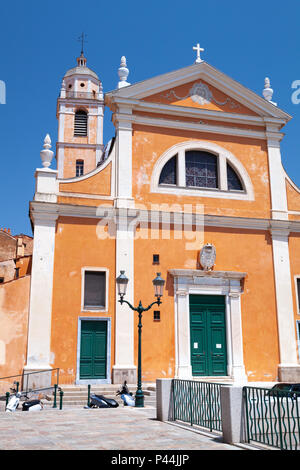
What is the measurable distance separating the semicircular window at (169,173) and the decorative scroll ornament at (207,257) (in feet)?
9.90

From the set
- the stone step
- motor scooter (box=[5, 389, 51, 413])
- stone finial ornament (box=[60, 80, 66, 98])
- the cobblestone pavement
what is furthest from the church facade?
stone finial ornament (box=[60, 80, 66, 98])

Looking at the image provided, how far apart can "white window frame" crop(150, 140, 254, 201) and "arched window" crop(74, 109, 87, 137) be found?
2142cm

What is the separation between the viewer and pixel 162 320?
59.2 ft

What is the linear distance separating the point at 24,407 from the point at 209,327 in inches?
301

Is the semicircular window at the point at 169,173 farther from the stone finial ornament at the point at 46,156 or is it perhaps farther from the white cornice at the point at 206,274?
the stone finial ornament at the point at 46,156

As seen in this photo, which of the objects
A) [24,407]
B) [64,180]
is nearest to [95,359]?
[24,407]

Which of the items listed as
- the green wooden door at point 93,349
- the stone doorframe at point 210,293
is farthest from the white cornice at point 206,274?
the green wooden door at point 93,349

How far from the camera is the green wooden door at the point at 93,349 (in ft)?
56.0

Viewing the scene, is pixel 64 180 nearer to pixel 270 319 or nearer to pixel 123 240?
pixel 123 240

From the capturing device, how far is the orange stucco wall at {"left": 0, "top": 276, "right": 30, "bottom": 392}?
647 inches

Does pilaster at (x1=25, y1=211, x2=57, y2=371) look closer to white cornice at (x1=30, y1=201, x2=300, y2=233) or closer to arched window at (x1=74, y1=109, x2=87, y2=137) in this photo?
white cornice at (x1=30, y1=201, x2=300, y2=233)

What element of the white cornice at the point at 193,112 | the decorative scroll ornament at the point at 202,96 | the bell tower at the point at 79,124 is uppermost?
the bell tower at the point at 79,124

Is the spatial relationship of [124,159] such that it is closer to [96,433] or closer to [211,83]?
[211,83]

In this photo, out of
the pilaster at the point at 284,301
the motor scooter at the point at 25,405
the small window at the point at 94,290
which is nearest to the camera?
the motor scooter at the point at 25,405
